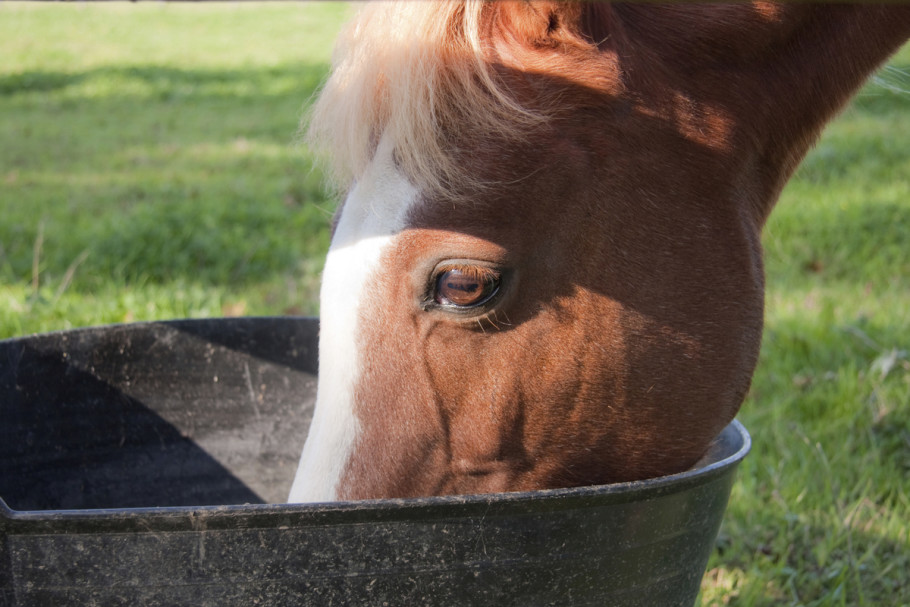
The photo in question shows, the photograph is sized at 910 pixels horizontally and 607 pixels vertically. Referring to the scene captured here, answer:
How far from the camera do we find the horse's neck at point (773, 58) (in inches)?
54.9

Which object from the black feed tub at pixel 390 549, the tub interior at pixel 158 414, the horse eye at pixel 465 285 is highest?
the horse eye at pixel 465 285

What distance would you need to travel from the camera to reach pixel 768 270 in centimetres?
416

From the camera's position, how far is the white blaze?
1.31 metres

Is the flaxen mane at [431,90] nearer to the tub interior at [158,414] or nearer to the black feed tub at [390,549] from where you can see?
the black feed tub at [390,549]

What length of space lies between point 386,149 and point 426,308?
0.89 ft

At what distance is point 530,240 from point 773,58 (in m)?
0.58

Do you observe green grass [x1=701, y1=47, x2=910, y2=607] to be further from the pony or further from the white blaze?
the white blaze

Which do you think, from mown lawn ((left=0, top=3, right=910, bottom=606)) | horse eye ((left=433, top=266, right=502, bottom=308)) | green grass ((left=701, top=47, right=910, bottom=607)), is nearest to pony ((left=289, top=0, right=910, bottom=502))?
horse eye ((left=433, top=266, right=502, bottom=308))

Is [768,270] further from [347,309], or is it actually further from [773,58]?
[347,309]

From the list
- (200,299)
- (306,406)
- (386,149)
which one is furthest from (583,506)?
(200,299)

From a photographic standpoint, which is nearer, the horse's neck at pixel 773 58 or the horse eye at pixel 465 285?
the horse eye at pixel 465 285

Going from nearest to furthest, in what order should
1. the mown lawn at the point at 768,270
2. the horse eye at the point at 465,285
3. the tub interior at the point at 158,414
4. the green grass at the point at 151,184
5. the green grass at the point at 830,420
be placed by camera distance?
the horse eye at the point at 465,285, the tub interior at the point at 158,414, the green grass at the point at 830,420, the mown lawn at the point at 768,270, the green grass at the point at 151,184

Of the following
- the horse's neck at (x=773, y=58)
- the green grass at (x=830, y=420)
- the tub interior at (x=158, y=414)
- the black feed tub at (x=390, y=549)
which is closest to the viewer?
the black feed tub at (x=390, y=549)

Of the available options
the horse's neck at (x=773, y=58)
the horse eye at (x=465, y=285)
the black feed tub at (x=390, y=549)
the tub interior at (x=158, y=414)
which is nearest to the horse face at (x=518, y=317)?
the horse eye at (x=465, y=285)
